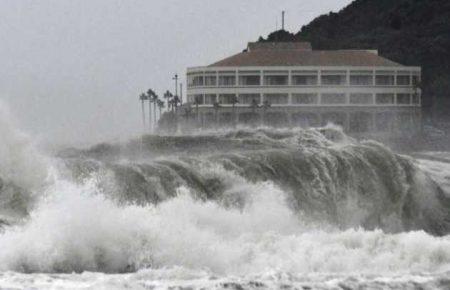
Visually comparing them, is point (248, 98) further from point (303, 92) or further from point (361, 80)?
point (361, 80)

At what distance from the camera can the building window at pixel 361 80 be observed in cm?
9188

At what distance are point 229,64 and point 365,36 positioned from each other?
4777cm

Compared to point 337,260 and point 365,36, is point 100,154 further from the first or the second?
point 365,36

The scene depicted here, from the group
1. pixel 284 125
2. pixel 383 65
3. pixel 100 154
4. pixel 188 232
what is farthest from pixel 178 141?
pixel 383 65

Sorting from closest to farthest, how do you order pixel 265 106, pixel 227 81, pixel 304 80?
pixel 265 106 < pixel 304 80 < pixel 227 81

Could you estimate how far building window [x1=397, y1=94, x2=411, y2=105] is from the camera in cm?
9381

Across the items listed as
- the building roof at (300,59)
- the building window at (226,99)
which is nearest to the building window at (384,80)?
the building roof at (300,59)

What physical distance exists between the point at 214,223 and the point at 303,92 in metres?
68.3

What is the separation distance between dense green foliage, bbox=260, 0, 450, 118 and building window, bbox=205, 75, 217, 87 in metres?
27.2

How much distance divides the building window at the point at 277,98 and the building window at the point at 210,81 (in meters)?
5.30

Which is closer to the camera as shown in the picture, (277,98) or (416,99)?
(277,98)

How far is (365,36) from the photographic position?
440 ft

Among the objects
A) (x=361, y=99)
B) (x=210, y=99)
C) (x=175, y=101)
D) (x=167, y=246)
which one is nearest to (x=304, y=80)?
(x=361, y=99)

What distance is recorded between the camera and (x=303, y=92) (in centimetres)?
9106
